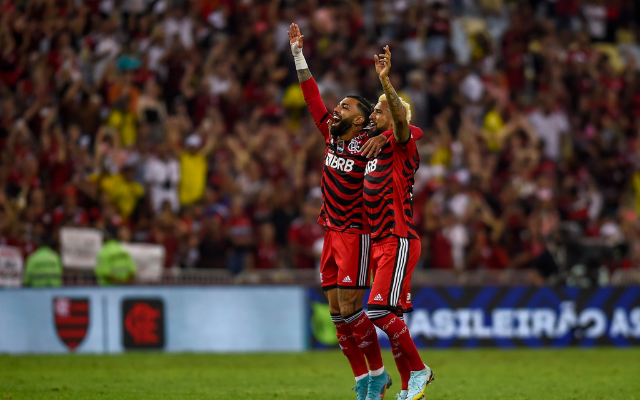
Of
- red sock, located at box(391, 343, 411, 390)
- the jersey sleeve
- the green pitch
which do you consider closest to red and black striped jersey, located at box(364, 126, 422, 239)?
the jersey sleeve

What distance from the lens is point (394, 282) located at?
930 cm

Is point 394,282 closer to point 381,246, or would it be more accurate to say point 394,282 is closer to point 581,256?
point 381,246

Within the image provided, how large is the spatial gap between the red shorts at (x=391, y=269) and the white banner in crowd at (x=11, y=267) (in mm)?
9358

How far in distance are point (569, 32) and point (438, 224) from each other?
9620 mm

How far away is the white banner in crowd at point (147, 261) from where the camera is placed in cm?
1745

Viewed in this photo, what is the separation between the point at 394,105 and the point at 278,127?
12.6 m

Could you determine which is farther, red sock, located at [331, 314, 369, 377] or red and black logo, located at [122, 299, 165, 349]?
red and black logo, located at [122, 299, 165, 349]

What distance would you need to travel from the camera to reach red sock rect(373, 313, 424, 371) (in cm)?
929

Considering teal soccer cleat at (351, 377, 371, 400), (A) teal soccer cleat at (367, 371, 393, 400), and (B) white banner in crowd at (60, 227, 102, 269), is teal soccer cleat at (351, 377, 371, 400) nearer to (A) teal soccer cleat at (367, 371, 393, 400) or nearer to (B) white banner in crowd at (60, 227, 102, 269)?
(A) teal soccer cleat at (367, 371, 393, 400)

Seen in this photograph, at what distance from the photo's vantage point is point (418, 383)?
362 inches

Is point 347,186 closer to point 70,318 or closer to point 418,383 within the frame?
point 418,383

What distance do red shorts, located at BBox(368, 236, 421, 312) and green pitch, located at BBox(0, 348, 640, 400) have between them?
5.33 ft

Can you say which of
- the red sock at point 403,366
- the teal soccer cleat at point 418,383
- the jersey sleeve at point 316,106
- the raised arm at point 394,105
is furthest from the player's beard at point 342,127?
the teal soccer cleat at point 418,383

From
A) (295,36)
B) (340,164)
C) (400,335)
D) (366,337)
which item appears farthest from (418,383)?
(295,36)
